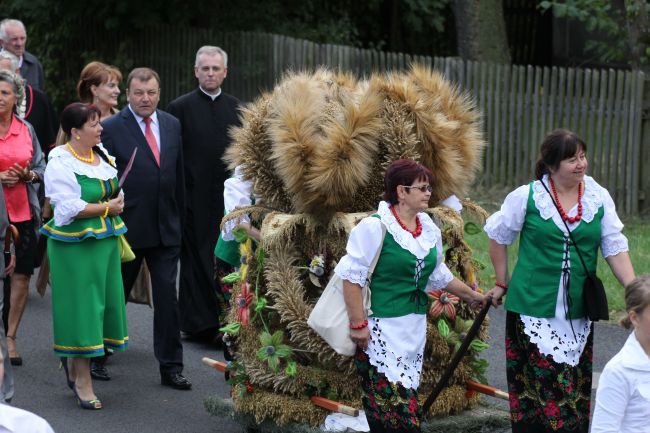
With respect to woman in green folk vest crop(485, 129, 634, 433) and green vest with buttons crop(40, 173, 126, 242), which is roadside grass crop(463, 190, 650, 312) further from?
green vest with buttons crop(40, 173, 126, 242)

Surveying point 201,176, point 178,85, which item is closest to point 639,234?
point 201,176

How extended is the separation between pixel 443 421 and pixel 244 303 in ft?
3.93

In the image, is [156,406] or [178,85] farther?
[178,85]

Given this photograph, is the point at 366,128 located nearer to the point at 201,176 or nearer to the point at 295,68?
the point at 201,176

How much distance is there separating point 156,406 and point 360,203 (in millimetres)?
2114

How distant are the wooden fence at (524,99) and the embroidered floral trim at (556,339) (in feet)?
27.3

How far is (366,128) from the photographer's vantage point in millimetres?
6035

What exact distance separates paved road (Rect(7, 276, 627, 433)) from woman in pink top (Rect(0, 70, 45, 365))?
0.55 m

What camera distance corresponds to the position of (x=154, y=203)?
25.5ft

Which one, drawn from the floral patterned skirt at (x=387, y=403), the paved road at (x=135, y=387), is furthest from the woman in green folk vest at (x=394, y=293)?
the paved road at (x=135, y=387)

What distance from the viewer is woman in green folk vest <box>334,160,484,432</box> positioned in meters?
5.47

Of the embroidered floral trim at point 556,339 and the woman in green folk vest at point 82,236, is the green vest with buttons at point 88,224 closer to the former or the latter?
the woman in green folk vest at point 82,236

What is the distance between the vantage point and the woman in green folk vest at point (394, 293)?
5.47 meters

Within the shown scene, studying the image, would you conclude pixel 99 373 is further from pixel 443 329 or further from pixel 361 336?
pixel 361 336
